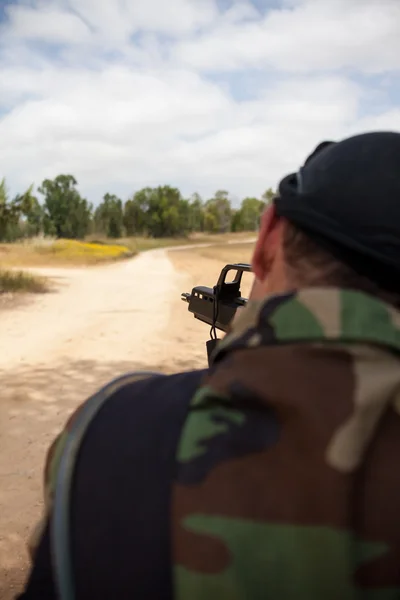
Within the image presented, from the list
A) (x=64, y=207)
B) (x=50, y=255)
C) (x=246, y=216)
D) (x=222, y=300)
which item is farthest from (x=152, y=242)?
(x=222, y=300)

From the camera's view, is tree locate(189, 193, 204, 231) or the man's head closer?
the man's head

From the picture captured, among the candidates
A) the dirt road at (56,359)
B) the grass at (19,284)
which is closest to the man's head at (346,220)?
the dirt road at (56,359)

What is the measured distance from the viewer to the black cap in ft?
2.63

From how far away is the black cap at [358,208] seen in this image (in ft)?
2.63

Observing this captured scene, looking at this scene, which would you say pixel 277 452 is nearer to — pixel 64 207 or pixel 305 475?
pixel 305 475

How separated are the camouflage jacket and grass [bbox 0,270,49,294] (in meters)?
11.7

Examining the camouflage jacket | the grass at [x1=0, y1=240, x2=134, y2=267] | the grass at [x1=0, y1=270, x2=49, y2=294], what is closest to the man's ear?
the camouflage jacket

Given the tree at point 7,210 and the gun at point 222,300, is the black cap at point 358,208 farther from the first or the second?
the tree at point 7,210

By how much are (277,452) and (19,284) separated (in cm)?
1266

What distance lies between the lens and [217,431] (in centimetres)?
75

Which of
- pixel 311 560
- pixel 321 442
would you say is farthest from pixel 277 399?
pixel 311 560

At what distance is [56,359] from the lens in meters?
6.45

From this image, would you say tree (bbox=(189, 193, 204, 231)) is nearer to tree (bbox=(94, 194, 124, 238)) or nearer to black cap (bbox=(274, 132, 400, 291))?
tree (bbox=(94, 194, 124, 238))

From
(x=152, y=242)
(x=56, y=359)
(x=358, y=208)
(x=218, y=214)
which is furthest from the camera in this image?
(x=218, y=214)
